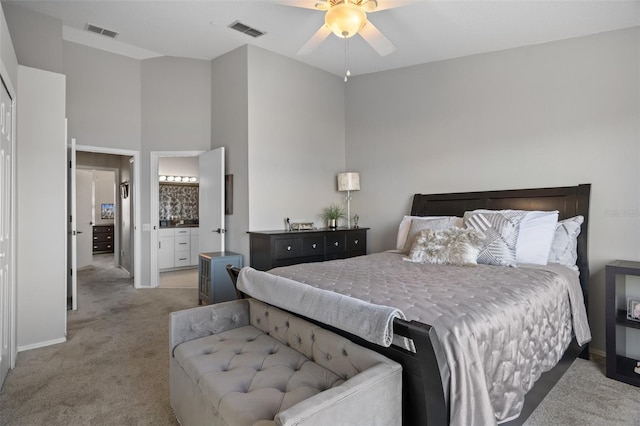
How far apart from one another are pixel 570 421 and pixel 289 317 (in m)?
1.79

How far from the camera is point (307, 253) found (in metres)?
4.06

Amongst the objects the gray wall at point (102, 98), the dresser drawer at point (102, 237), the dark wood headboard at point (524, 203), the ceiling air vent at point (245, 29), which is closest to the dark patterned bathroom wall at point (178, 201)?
the gray wall at point (102, 98)

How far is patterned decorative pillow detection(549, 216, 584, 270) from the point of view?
2.89m

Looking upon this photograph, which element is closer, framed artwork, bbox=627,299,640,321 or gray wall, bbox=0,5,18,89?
gray wall, bbox=0,5,18,89

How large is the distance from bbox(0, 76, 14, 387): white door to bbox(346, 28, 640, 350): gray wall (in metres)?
3.74

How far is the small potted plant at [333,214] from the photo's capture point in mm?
4744

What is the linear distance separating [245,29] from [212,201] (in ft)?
7.10

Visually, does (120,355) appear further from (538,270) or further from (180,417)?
(538,270)

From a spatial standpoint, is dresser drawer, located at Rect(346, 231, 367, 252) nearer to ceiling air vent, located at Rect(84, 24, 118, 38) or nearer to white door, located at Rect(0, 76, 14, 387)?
white door, located at Rect(0, 76, 14, 387)

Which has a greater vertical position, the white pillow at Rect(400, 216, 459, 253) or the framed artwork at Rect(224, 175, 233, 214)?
the framed artwork at Rect(224, 175, 233, 214)

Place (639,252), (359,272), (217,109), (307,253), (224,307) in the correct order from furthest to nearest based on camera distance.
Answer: (217,109) < (307,253) < (639,252) < (359,272) < (224,307)

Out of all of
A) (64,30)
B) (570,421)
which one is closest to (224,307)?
(570,421)

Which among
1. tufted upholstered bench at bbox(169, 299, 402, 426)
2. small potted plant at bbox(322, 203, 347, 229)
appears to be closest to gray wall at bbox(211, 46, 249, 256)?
small potted plant at bbox(322, 203, 347, 229)

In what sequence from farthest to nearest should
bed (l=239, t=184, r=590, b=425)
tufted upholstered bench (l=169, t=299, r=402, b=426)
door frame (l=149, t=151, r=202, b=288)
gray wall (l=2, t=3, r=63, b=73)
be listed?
door frame (l=149, t=151, r=202, b=288), gray wall (l=2, t=3, r=63, b=73), bed (l=239, t=184, r=590, b=425), tufted upholstered bench (l=169, t=299, r=402, b=426)
